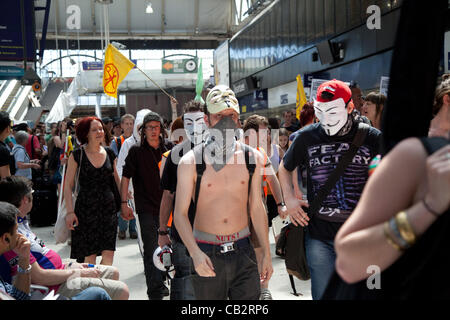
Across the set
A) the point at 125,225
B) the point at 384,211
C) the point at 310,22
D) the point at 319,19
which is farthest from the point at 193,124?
the point at 310,22

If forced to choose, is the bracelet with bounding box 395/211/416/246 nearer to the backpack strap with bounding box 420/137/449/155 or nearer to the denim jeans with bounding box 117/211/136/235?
the backpack strap with bounding box 420/137/449/155

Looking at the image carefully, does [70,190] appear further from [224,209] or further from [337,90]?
[337,90]

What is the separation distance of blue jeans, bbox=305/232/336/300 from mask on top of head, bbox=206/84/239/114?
3.44 feet

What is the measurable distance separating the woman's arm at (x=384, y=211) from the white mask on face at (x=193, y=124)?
3.41m

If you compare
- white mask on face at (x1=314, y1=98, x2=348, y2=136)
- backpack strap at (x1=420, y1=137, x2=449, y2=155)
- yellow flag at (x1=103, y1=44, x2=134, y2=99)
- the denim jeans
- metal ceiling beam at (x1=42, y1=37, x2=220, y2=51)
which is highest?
metal ceiling beam at (x1=42, y1=37, x2=220, y2=51)

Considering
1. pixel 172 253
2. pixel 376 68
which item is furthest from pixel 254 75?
pixel 172 253

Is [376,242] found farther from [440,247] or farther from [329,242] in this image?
[329,242]

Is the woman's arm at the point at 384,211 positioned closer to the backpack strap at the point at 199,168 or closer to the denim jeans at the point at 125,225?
the backpack strap at the point at 199,168

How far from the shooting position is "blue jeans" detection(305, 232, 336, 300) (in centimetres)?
326

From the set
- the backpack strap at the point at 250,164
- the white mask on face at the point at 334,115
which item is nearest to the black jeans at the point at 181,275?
the backpack strap at the point at 250,164

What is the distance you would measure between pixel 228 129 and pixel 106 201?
2676mm

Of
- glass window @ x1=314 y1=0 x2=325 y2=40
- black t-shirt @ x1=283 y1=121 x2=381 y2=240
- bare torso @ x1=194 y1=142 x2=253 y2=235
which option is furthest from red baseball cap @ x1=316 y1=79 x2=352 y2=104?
glass window @ x1=314 y1=0 x2=325 y2=40

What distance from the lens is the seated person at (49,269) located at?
3479 mm

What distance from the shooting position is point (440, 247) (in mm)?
1154
